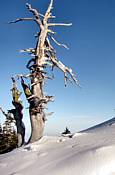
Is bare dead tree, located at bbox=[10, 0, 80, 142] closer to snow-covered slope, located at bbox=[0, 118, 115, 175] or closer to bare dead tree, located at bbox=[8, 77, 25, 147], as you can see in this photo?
bare dead tree, located at bbox=[8, 77, 25, 147]

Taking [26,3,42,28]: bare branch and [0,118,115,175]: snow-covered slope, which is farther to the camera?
[26,3,42,28]: bare branch

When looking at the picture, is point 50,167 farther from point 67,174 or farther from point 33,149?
point 33,149

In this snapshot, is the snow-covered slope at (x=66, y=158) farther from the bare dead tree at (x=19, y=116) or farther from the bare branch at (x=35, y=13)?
the bare branch at (x=35, y=13)

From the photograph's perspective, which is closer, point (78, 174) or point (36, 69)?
point (78, 174)

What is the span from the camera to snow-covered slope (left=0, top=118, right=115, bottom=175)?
214 inches

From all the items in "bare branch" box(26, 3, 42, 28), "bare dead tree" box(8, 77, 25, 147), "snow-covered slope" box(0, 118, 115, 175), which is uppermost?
"bare branch" box(26, 3, 42, 28)

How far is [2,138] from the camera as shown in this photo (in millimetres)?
36094

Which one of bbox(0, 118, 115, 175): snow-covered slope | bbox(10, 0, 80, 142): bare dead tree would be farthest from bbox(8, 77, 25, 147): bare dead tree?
bbox(0, 118, 115, 175): snow-covered slope

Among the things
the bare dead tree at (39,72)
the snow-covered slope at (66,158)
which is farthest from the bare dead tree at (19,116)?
the snow-covered slope at (66,158)

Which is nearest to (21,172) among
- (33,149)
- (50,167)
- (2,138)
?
(50,167)

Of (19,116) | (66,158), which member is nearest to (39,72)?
(19,116)

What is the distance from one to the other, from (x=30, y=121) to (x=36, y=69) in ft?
7.91

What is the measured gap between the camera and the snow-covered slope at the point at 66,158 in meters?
5.44

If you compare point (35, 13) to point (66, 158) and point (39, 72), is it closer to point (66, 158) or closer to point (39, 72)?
point (39, 72)
